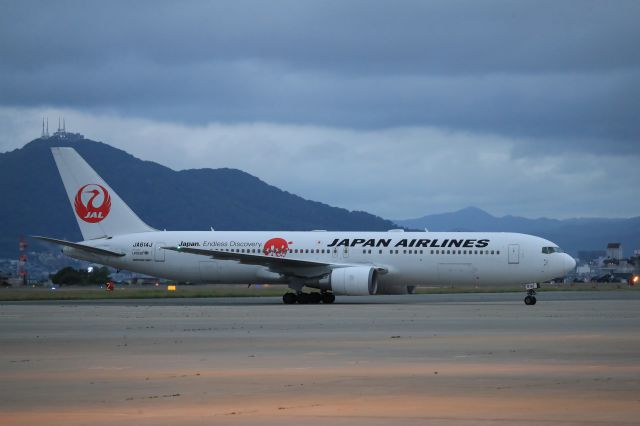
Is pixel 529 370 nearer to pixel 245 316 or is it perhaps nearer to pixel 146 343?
pixel 146 343

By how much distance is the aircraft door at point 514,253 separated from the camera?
49.8 metres

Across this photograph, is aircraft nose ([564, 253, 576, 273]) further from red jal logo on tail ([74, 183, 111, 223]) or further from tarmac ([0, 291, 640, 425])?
red jal logo on tail ([74, 183, 111, 223])

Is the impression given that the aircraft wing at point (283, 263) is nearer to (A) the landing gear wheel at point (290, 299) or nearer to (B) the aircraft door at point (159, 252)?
(A) the landing gear wheel at point (290, 299)

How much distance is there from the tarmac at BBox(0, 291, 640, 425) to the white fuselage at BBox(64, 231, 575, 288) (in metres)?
16.7

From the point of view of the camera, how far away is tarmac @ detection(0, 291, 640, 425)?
12969 millimetres

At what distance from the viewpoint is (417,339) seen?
83.0 feet

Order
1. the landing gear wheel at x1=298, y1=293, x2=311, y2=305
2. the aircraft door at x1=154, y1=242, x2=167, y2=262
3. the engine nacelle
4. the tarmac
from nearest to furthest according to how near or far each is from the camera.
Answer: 1. the tarmac
2. the engine nacelle
3. the landing gear wheel at x1=298, y1=293, x2=311, y2=305
4. the aircraft door at x1=154, y1=242, x2=167, y2=262

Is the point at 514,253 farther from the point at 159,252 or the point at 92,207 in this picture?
the point at 92,207

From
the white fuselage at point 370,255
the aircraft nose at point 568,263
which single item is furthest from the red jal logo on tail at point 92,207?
the aircraft nose at point 568,263

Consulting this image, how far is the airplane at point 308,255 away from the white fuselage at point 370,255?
0.15ft

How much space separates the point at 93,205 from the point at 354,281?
47.4 ft

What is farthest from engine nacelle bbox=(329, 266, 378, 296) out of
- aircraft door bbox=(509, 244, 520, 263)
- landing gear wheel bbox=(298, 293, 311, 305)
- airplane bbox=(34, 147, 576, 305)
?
aircraft door bbox=(509, 244, 520, 263)

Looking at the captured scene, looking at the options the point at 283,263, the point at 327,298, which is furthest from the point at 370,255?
the point at 283,263

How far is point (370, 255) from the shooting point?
51.2 m
